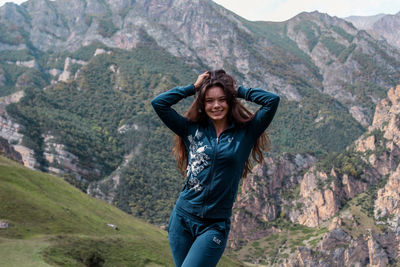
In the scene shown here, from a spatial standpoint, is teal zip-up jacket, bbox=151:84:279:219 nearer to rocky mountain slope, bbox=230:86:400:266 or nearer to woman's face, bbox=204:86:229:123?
woman's face, bbox=204:86:229:123

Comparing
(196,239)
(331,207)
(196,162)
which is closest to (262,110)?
(196,162)

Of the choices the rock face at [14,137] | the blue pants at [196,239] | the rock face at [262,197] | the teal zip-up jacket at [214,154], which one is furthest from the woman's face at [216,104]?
the rock face at [14,137]

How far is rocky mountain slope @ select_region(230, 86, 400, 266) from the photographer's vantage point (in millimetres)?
92688

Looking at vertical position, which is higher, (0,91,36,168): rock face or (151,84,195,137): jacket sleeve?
(151,84,195,137): jacket sleeve

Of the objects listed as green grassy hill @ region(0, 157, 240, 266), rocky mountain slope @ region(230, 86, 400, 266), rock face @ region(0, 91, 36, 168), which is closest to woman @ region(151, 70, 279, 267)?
green grassy hill @ region(0, 157, 240, 266)

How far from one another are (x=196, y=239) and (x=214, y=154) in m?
0.95

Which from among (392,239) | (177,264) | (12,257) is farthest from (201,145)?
(392,239)

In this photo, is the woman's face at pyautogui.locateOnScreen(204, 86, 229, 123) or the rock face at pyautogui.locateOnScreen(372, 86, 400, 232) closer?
the woman's face at pyautogui.locateOnScreen(204, 86, 229, 123)

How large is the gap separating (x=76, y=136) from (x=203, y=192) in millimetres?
146806

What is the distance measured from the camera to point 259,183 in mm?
127500

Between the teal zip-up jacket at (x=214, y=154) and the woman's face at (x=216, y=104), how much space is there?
0.14 metres

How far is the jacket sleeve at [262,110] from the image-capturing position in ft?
15.2

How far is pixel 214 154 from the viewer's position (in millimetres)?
4379

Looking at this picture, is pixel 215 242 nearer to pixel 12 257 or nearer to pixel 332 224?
pixel 12 257
